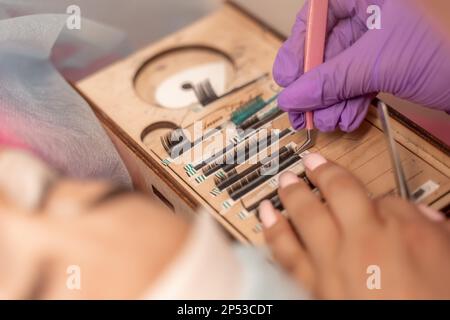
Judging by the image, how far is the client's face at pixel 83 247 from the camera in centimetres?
55

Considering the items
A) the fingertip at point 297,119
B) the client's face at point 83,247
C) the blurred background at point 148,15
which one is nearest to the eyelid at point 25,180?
the client's face at point 83,247

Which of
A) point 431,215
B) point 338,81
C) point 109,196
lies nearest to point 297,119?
point 338,81

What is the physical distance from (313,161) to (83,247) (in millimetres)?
367

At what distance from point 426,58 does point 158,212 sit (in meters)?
0.45

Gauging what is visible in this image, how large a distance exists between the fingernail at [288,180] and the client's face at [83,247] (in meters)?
0.25

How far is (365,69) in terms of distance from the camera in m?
0.84

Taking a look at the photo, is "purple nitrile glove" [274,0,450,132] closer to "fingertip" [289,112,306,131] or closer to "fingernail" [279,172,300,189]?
"fingertip" [289,112,306,131]

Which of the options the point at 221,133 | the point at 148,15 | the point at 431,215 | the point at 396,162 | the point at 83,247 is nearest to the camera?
the point at 83,247

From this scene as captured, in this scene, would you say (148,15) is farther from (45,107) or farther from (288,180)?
(288,180)

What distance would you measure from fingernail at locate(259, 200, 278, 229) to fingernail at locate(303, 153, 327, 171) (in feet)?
0.24

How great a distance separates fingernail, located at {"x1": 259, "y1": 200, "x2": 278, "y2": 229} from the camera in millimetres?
790

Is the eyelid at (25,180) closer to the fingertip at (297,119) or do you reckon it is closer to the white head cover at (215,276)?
the white head cover at (215,276)

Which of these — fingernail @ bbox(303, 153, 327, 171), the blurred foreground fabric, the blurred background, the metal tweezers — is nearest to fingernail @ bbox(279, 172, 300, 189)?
fingernail @ bbox(303, 153, 327, 171)
